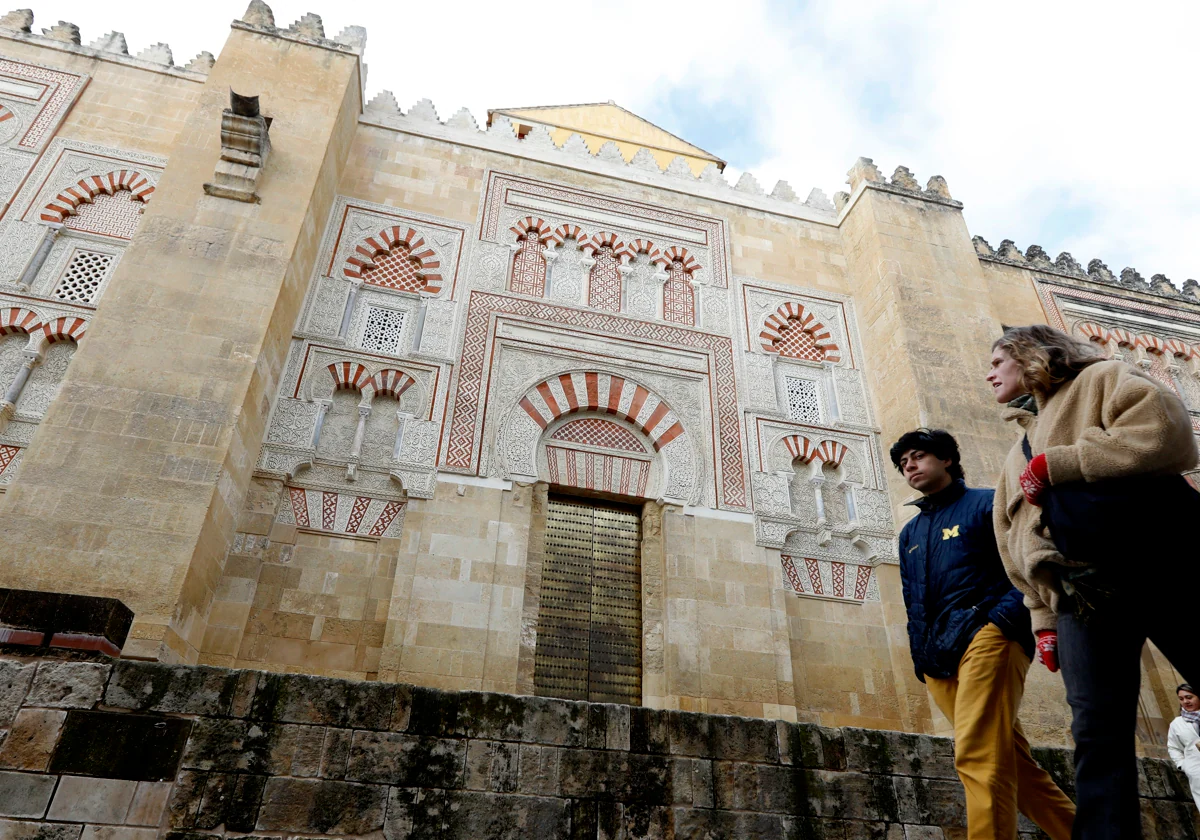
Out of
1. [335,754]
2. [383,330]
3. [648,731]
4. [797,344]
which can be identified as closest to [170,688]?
[335,754]

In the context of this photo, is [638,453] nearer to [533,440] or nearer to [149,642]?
[533,440]

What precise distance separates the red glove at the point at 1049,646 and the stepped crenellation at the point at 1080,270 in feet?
25.1

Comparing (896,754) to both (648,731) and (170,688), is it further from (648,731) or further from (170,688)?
(170,688)

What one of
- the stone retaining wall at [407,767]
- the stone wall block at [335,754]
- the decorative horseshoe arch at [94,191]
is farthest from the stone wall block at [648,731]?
the decorative horseshoe arch at [94,191]

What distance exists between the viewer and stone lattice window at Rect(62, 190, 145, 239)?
6.27 m

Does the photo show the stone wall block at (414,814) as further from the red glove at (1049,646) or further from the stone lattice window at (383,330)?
the stone lattice window at (383,330)

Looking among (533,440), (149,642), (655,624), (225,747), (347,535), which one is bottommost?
(225,747)

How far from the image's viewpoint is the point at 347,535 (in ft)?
17.9

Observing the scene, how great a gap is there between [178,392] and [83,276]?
6.51ft

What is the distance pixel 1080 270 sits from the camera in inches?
349

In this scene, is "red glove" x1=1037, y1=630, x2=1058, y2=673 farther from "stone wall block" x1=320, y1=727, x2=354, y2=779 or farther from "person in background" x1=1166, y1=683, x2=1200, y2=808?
"stone wall block" x1=320, y1=727, x2=354, y2=779

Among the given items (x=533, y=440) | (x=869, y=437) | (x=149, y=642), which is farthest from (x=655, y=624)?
(x=149, y=642)

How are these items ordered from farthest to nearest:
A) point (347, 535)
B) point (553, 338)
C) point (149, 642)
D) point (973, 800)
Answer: point (553, 338) → point (347, 535) → point (149, 642) → point (973, 800)

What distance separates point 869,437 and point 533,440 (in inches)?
123
